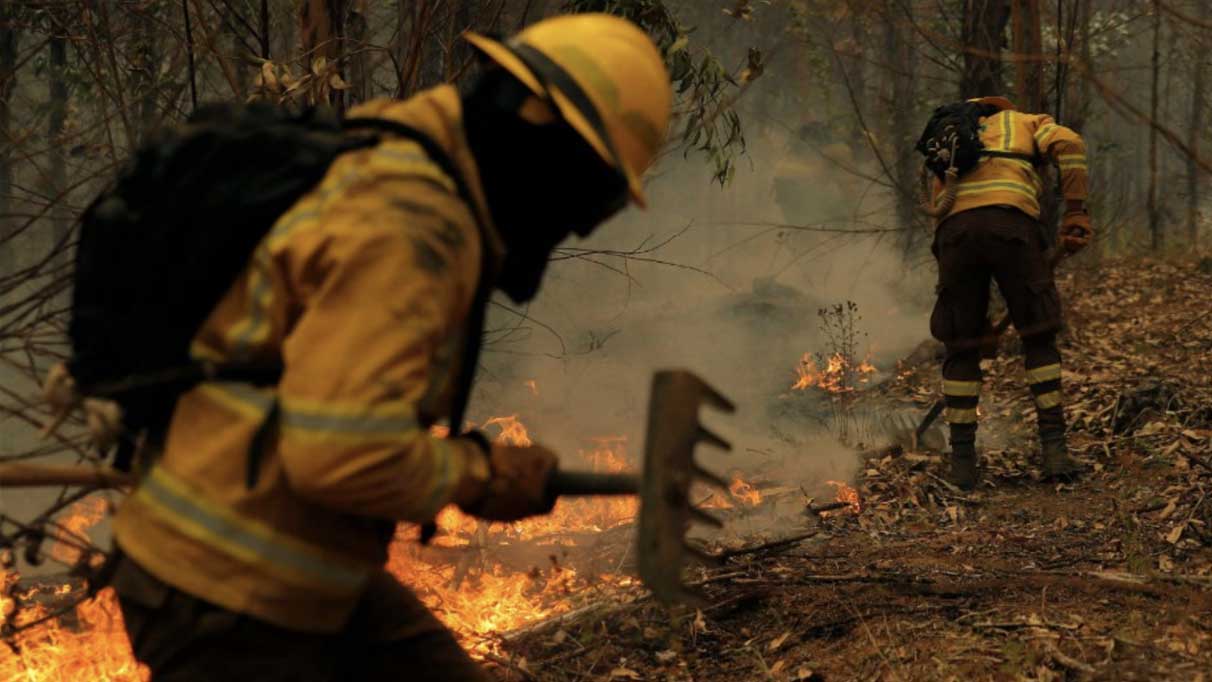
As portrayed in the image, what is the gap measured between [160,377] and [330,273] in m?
0.44

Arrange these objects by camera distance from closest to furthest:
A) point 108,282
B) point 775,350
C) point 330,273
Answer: point 330,273 → point 108,282 → point 775,350

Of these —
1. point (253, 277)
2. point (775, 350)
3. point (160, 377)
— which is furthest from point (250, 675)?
point (775, 350)

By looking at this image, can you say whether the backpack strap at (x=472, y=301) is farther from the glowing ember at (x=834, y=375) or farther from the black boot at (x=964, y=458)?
the glowing ember at (x=834, y=375)

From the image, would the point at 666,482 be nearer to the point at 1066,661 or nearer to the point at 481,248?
the point at 481,248

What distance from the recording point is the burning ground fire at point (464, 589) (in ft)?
13.7

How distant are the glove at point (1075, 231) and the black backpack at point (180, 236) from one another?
222 inches

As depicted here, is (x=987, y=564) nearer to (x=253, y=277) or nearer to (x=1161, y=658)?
(x=1161, y=658)

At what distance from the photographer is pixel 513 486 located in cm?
219

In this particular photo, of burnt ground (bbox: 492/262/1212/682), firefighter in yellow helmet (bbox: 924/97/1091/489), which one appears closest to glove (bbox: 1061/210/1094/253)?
firefighter in yellow helmet (bbox: 924/97/1091/489)

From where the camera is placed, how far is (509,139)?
2174 mm

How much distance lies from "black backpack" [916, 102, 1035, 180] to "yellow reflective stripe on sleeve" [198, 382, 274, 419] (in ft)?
18.1

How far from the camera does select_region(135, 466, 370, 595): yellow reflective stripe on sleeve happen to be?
2000mm

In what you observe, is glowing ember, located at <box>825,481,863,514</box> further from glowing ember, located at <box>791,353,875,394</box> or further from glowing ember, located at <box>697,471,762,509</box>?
glowing ember, located at <box>791,353,875,394</box>

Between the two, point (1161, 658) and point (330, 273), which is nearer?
point (330, 273)
